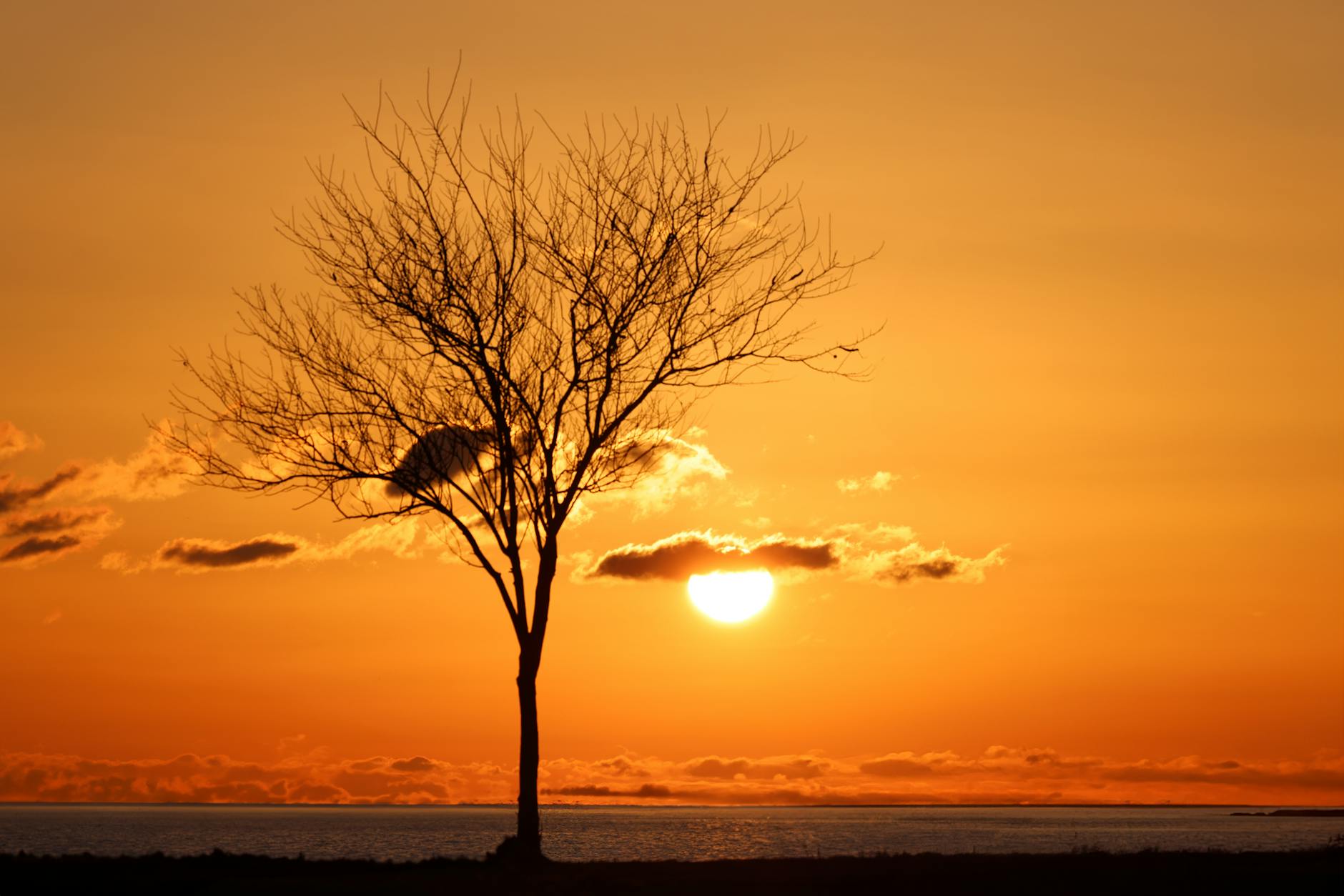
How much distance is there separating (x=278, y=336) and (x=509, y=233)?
18.5ft

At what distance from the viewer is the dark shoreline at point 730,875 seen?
25.4 m

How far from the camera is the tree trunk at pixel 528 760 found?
29.4 metres

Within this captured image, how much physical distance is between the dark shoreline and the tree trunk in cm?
66

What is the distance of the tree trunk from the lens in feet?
96.5

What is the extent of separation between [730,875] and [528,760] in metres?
5.29

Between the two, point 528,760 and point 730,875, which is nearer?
point 730,875

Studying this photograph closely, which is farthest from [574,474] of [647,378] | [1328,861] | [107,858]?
[1328,861]

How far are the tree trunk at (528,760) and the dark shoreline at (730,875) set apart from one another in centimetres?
66

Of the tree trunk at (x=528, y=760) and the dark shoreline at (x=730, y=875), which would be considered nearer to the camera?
the dark shoreline at (x=730, y=875)

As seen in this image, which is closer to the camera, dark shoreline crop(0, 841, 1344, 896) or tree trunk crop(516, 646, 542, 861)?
dark shoreline crop(0, 841, 1344, 896)

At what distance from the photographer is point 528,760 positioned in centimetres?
3023

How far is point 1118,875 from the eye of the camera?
2630 cm

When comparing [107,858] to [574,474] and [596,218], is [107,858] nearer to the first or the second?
[574,474]

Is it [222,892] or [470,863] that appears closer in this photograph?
[222,892]
